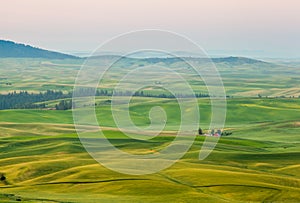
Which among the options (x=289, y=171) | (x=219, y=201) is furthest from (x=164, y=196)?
(x=289, y=171)

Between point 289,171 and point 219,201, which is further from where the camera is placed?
point 289,171

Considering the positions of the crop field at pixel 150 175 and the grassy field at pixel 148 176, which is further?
the crop field at pixel 150 175

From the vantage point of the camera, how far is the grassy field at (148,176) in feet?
147

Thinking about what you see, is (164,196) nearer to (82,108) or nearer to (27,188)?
(27,188)

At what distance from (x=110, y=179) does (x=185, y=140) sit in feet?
98.1

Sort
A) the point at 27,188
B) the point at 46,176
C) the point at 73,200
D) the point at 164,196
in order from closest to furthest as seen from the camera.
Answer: the point at 73,200
the point at 164,196
the point at 27,188
the point at 46,176

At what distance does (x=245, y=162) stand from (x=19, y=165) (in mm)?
25123

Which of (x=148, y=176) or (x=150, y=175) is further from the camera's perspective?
(x=150, y=175)

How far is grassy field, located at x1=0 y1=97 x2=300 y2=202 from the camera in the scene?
44.9 meters

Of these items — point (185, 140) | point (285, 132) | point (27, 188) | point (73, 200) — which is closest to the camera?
point (73, 200)

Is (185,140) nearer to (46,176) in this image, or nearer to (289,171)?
(289,171)

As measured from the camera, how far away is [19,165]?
198ft

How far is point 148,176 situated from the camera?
171ft

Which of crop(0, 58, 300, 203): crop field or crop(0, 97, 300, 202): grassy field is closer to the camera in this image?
crop(0, 97, 300, 202): grassy field
